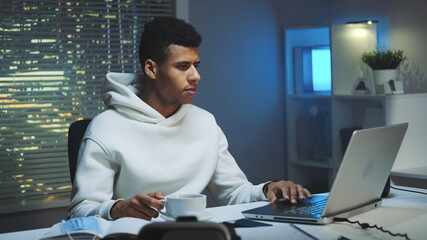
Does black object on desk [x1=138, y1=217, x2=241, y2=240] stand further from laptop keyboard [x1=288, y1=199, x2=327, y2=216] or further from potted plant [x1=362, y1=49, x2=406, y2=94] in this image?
potted plant [x1=362, y1=49, x2=406, y2=94]

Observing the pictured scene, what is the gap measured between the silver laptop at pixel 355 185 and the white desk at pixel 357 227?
0.10ft

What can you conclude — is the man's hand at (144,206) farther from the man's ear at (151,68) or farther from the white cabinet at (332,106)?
the white cabinet at (332,106)

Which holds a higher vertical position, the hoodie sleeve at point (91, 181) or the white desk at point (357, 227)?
the hoodie sleeve at point (91, 181)

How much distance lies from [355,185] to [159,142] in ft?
2.52

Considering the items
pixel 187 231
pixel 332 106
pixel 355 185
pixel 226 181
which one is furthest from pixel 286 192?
pixel 332 106

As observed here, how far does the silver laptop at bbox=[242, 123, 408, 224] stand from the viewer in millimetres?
1743

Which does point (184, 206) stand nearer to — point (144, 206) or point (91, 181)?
point (144, 206)

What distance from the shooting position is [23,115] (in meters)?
3.68

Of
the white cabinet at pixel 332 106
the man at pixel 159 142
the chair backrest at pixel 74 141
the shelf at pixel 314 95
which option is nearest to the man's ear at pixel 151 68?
the man at pixel 159 142

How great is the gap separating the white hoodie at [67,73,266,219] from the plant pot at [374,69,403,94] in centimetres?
149

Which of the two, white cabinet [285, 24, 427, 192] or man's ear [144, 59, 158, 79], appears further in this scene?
white cabinet [285, 24, 427, 192]

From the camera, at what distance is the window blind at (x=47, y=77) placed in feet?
11.9

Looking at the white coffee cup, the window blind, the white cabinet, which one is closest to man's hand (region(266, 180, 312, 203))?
the white coffee cup

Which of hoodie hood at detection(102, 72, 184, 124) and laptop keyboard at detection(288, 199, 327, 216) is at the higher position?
hoodie hood at detection(102, 72, 184, 124)
